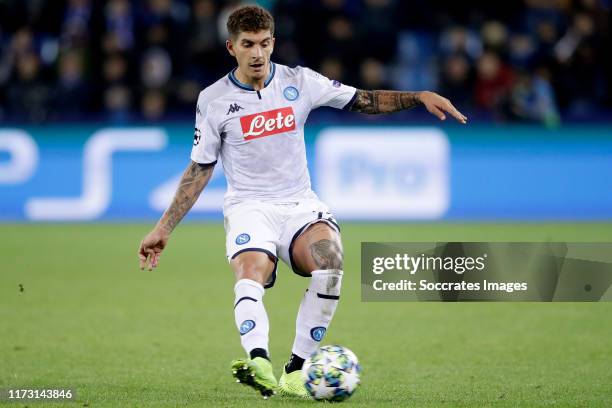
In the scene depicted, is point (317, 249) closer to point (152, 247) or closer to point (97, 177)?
point (152, 247)

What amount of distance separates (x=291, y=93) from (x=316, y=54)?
1164cm

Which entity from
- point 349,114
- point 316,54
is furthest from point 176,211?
point 316,54

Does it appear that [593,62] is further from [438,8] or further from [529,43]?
[438,8]

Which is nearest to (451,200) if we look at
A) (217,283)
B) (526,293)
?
(217,283)

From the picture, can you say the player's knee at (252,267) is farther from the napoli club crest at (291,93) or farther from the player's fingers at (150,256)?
the napoli club crest at (291,93)

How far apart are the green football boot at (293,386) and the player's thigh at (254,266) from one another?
0.54 metres

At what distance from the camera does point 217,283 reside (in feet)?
41.3

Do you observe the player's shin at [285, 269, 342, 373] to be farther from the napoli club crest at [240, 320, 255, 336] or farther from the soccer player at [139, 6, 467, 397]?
the napoli club crest at [240, 320, 255, 336]

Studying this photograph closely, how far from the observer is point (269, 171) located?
284 inches

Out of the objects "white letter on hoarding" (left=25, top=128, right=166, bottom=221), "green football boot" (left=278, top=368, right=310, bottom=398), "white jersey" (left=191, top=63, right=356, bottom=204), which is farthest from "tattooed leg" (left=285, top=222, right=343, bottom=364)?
"white letter on hoarding" (left=25, top=128, right=166, bottom=221)

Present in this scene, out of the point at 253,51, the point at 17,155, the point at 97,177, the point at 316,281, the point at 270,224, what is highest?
the point at 17,155

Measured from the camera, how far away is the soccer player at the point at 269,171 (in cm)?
693

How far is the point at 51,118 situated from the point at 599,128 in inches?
303

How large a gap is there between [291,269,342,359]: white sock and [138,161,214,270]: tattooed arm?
843 mm
